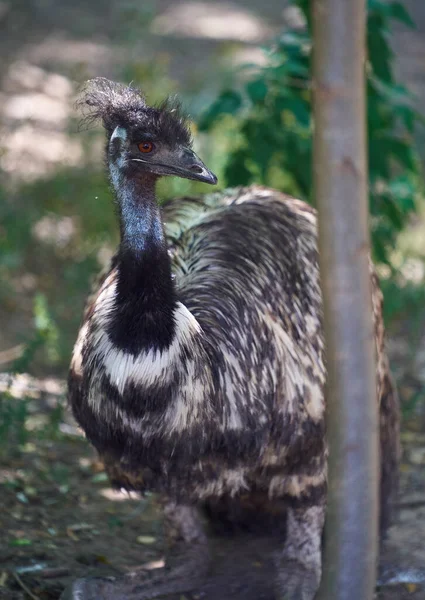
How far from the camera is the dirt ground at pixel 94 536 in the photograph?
12.9 ft

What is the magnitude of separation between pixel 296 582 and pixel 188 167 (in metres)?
1.62

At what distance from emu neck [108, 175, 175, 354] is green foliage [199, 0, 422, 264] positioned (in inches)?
63.0

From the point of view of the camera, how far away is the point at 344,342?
2.52 meters

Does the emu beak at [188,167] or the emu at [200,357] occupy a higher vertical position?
the emu beak at [188,167]

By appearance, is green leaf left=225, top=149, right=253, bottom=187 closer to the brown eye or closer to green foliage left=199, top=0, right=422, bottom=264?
green foliage left=199, top=0, right=422, bottom=264

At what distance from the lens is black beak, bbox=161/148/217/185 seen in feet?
10.6

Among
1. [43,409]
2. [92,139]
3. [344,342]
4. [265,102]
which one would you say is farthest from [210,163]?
[344,342]

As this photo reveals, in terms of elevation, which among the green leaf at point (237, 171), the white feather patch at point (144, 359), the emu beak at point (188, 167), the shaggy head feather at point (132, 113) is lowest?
the white feather patch at point (144, 359)

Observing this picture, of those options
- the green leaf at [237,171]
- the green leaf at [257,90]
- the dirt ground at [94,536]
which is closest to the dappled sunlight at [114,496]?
the dirt ground at [94,536]

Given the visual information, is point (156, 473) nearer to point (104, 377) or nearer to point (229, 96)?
point (104, 377)

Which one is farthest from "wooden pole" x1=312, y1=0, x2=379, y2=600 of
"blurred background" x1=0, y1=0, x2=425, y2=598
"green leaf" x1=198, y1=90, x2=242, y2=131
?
"green leaf" x1=198, y1=90, x2=242, y2=131

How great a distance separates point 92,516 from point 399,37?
7642 mm

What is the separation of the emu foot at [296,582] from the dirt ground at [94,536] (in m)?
0.12

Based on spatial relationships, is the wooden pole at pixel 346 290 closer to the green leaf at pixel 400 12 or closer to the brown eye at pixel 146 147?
the brown eye at pixel 146 147
